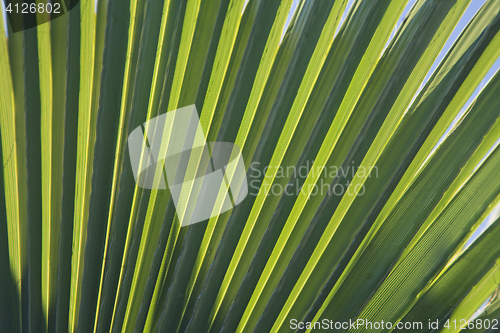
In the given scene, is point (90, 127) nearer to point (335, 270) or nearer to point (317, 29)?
point (317, 29)

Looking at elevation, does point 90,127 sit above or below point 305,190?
above

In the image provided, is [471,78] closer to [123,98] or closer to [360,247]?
[360,247]

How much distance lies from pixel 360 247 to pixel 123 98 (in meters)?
0.74

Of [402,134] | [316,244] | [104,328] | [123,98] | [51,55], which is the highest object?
[51,55]

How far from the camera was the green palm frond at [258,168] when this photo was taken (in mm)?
579

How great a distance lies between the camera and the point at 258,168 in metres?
0.71

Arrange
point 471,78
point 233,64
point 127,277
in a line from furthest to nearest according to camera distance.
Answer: point 127,277 → point 233,64 → point 471,78

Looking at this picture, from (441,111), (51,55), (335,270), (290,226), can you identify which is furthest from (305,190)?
(51,55)

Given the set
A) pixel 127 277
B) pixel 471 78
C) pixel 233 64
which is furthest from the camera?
pixel 127 277

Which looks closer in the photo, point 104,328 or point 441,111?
point 441,111

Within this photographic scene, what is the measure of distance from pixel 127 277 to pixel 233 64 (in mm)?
689

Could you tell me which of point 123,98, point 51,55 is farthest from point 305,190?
point 51,55

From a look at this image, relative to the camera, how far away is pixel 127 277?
0.78 meters

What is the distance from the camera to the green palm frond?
579 mm
